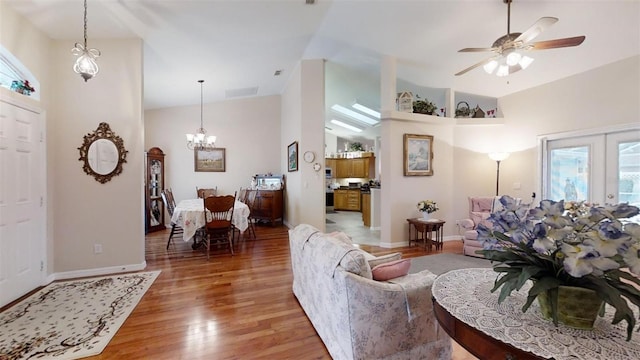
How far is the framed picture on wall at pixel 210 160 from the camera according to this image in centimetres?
683

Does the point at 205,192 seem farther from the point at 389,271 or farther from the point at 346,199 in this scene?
the point at 346,199

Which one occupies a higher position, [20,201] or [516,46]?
[516,46]

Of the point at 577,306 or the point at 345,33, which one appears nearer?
the point at 577,306

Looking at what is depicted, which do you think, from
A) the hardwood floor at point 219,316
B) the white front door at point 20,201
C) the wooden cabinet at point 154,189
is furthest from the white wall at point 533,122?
the wooden cabinet at point 154,189

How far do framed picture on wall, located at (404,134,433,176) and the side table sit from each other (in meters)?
0.90

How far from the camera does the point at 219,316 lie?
2.45 metres

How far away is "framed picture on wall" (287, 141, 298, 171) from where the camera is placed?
5.70 meters

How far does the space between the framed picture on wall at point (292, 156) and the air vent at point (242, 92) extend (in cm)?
168

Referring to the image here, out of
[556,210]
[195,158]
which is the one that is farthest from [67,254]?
[556,210]

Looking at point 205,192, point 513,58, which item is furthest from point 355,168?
point 513,58

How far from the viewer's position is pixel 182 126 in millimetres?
6742

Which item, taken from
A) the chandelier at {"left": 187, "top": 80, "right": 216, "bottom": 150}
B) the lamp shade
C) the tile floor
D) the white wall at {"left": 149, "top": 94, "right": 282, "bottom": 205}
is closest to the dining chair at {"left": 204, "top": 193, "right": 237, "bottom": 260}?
the chandelier at {"left": 187, "top": 80, "right": 216, "bottom": 150}

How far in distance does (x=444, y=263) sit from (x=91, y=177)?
4.98 m

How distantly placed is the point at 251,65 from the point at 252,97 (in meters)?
2.23
